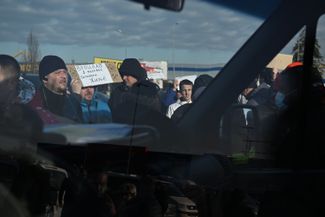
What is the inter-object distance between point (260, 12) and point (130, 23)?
21.5 inches

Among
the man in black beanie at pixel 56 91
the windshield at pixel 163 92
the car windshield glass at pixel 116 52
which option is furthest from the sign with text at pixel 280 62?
the man in black beanie at pixel 56 91

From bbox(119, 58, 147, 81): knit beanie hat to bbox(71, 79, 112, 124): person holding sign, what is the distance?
17 cm

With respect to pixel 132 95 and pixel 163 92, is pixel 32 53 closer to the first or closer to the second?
pixel 132 95

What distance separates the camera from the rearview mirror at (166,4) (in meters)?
2.02

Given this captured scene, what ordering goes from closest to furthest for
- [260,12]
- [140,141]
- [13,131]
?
1. [260,12]
2. [140,141]
3. [13,131]

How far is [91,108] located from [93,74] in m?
0.16

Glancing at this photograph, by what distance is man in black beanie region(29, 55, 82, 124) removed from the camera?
2.16 m

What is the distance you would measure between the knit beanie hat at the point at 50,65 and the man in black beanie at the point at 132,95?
10.9 inches

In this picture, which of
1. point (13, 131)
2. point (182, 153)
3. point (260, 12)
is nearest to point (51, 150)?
point (13, 131)

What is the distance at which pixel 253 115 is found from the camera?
2037mm

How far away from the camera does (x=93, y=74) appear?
81.7 inches

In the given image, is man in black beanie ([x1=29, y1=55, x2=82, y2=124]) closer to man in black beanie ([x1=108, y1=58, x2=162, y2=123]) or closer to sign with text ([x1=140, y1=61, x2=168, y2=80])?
man in black beanie ([x1=108, y1=58, x2=162, y2=123])

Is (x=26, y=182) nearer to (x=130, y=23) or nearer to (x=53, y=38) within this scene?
(x=53, y=38)

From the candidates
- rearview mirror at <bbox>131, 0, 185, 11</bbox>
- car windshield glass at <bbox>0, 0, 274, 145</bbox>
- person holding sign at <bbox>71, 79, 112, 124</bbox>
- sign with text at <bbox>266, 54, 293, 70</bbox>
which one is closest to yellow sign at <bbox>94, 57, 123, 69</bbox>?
car windshield glass at <bbox>0, 0, 274, 145</bbox>
